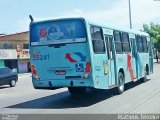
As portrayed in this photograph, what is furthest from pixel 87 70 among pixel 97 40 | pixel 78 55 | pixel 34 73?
pixel 34 73

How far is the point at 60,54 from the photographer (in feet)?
46.8

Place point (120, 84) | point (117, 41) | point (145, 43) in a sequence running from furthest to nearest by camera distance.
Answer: point (145, 43)
point (117, 41)
point (120, 84)

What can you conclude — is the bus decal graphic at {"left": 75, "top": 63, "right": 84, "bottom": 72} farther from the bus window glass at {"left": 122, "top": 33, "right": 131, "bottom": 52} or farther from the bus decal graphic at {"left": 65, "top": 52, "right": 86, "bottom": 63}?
the bus window glass at {"left": 122, "top": 33, "right": 131, "bottom": 52}

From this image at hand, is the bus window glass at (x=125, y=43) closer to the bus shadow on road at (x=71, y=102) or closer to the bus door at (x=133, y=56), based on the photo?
the bus door at (x=133, y=56)

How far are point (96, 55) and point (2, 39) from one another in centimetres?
4645

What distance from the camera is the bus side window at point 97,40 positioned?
46.7ft

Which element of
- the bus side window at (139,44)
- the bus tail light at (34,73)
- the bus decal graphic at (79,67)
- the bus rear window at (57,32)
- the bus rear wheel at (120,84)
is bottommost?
the bus rear wheel at (120,84)

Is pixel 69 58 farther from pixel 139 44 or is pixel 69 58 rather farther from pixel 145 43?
pixel 145 43

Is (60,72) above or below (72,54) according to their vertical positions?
below

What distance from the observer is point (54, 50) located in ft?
47.3

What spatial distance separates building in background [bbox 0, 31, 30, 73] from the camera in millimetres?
57500

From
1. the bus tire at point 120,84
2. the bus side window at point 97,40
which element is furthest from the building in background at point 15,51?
the bus side window at point 97,40

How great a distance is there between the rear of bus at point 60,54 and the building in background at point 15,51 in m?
42.5

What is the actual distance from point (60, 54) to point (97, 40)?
150 cm
